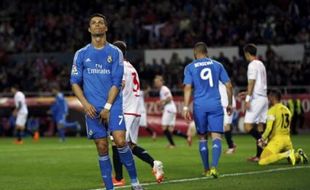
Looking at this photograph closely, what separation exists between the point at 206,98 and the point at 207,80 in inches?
13.4

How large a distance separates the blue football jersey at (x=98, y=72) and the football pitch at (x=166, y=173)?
2.27m

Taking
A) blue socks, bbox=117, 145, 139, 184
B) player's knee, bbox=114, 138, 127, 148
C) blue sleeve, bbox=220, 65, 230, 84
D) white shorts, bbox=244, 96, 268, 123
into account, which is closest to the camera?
player's knee, bbox=114, 138, 127, 148

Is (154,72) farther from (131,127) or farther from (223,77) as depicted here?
(131,127)

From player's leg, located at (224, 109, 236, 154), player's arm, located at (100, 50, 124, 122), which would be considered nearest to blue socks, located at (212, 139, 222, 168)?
player's arm, located at (100, 50, 124, 122)

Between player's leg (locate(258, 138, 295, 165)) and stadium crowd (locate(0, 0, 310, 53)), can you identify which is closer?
player's leg (locate(258, 138, 295, 165))

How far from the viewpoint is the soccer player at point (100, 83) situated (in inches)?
470

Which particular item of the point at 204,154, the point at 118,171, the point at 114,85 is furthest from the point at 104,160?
the point at 204,154

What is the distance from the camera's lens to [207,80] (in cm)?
1562

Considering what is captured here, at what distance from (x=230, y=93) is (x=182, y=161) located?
451 cm

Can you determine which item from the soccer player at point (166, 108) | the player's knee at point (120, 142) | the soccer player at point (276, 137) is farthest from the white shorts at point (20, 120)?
the player's knee at point (120, 142)

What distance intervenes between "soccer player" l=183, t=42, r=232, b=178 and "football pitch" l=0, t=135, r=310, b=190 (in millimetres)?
621

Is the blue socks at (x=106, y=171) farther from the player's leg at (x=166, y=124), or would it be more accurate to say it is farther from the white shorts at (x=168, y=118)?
the white shorts at (x=168, y=118)

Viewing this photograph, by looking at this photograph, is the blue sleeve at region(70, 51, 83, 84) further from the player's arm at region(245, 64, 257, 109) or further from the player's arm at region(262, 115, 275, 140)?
the player's arm at region(245, 64, 257, 109)

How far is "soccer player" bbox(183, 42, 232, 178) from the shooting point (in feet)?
50.8
